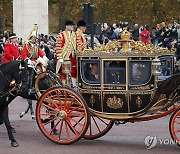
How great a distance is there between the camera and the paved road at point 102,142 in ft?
31.4

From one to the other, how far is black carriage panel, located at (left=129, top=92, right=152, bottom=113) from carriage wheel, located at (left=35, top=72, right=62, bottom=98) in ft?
4.40

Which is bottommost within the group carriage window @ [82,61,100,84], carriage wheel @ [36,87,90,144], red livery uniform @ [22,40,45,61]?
carriage wheel @ [36,87,90,144]

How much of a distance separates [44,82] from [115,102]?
156 centimetres

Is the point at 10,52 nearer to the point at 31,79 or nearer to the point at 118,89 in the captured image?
the point at 31,79

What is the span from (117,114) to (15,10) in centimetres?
2222

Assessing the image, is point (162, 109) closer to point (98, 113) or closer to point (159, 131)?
point (98, 113)

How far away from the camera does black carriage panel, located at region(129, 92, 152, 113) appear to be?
31.5ft

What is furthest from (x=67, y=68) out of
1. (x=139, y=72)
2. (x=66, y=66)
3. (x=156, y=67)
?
(x=156, y=67)

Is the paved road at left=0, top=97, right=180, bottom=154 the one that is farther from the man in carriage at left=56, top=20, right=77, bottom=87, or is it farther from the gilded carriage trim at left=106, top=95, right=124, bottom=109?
the man in carriage at left=56, top=20, right=77, bottom=87

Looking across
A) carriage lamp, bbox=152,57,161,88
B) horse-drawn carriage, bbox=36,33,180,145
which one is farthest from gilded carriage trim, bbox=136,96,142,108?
carriage lamp, bbox=152,57,161,88

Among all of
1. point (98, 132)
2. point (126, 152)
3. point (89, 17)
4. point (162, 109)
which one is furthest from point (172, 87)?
point (89, 17)

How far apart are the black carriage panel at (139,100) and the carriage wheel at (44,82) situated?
134 cm

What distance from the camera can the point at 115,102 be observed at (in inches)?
384

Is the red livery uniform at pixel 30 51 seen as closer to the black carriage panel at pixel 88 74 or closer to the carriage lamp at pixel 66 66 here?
the carriage lamp at pixel 66 66
